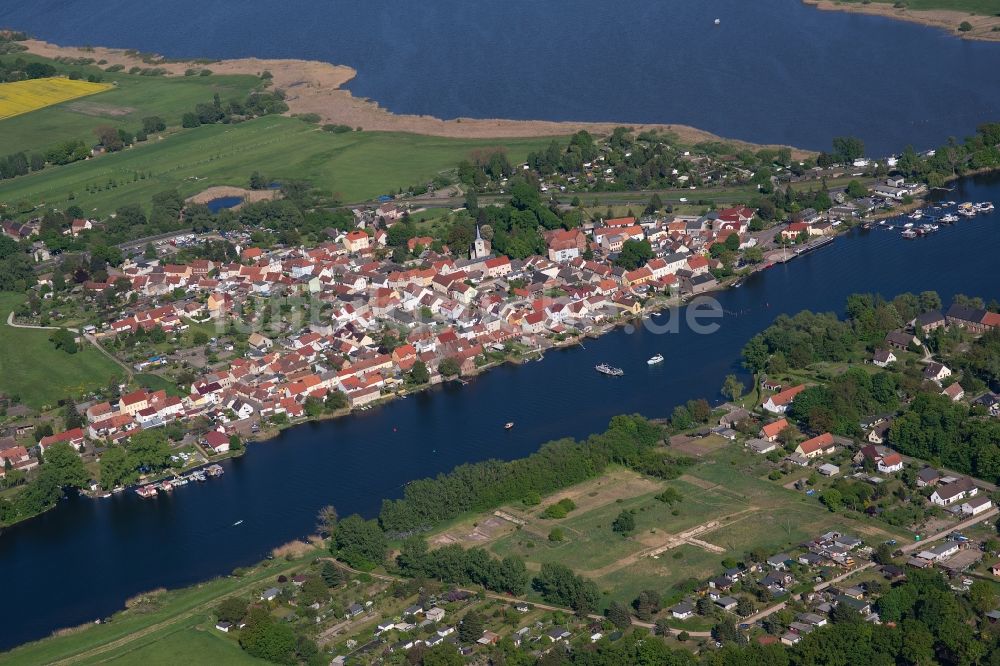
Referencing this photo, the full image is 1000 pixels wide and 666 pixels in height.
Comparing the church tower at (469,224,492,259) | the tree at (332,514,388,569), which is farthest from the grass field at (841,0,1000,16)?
the tree at (332,514,388,569)

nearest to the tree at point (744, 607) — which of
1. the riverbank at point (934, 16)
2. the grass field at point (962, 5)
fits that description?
the riverbank at point (934, 16)

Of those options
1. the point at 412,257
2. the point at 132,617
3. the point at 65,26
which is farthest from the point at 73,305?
the point at 65,26

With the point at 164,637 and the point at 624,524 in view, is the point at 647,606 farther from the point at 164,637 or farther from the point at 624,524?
the point at 164,637

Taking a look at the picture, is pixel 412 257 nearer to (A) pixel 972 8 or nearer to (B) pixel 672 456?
(B) pixel 672 456

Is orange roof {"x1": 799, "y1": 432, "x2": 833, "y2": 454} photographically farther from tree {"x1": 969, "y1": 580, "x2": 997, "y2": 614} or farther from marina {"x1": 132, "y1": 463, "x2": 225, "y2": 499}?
marina {"x1": 132, "y1": 463, "x2": 225, "y2": 499}

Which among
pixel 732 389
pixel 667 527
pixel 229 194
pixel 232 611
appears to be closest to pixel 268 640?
pixel 232 611

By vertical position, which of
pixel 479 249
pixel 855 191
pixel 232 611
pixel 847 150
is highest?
pixel 847 150
